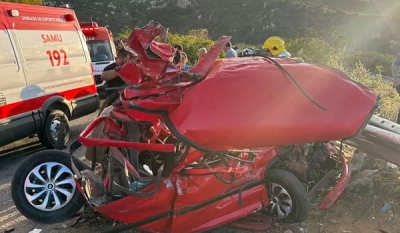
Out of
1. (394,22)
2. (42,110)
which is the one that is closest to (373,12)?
(394,22)

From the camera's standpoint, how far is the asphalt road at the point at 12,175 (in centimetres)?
425

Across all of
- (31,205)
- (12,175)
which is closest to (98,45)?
(12,175)

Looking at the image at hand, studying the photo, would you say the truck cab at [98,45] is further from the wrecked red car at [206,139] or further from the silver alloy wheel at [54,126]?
the wrecked red car at [206,139]

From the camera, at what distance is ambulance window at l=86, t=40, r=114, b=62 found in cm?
1252

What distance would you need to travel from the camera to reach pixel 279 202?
3855mm

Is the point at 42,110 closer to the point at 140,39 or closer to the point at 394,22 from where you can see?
the point at 140,39

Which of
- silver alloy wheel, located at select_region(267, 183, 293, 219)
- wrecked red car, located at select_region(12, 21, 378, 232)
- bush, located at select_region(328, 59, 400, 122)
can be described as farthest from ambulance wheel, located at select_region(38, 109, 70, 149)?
bush, located at select_region(328, 59, 400, 122)

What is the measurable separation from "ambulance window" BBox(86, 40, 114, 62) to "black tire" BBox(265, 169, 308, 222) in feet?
32.0

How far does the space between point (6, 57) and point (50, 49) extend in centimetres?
107

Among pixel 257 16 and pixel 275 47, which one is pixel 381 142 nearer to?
pixel 275 47

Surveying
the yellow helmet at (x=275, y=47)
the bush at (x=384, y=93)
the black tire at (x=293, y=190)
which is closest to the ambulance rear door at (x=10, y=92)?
the yellow helmet at (x=275, y=47)

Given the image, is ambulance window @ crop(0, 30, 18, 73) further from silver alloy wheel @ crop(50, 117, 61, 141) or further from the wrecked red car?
the wrecked red car

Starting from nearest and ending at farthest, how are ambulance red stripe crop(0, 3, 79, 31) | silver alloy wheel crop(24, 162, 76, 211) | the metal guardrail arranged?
the metal guardrail, silver alloy wheel crop(24, 162, 76, 211), ambulance red stripe crop(0, 3, 79, 31)

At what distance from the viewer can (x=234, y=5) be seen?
41531 millimetres
